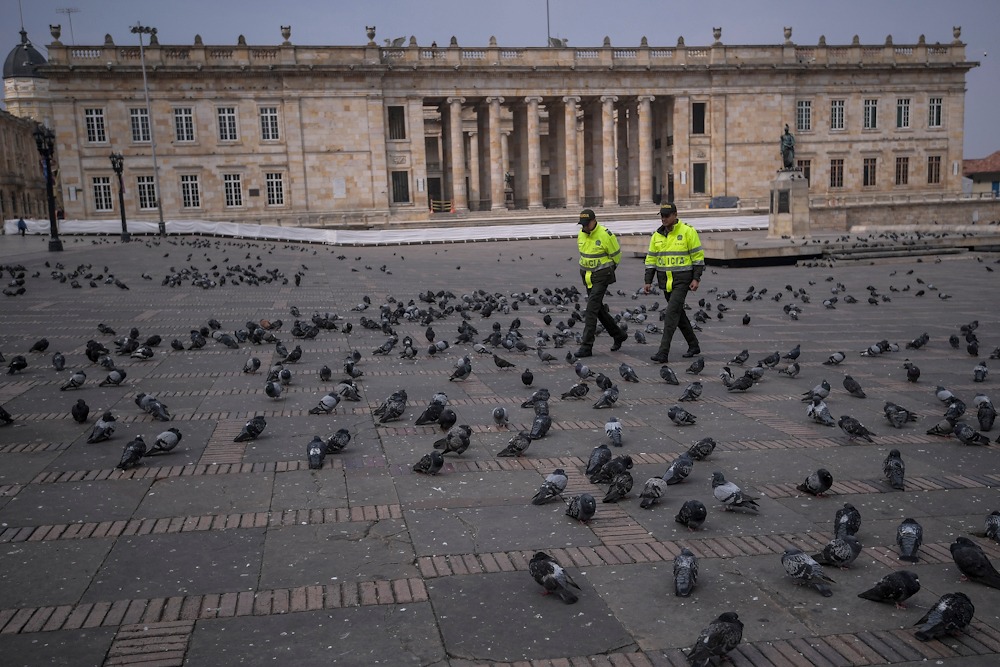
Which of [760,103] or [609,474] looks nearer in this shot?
[609,474]

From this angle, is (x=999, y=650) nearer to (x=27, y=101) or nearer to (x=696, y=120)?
(x=696, y=120)

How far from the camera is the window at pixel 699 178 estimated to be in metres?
67.6

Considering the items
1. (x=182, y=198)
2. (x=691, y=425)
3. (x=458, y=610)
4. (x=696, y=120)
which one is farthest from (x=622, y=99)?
(x=458, y=610)

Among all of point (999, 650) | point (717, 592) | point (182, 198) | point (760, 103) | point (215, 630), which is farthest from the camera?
point (760, 103)

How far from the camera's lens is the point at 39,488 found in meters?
6.52

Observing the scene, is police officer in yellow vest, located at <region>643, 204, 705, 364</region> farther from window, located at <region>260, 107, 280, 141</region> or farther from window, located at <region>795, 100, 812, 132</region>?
window, located at <region>795, 100, 812, 132</region>

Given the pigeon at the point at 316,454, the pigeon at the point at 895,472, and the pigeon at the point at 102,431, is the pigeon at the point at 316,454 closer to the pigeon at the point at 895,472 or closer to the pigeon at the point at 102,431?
the pigeon at the point at 102,431

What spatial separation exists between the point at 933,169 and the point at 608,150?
2799 cm

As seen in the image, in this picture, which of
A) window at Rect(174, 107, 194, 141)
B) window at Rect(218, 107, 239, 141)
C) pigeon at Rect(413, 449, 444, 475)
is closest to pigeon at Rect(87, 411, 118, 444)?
pigeon at Rect(413, 449, 444, 475)

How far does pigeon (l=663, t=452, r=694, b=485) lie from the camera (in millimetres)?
6453

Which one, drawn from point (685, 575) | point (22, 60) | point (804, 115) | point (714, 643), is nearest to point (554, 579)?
point (685, 575)

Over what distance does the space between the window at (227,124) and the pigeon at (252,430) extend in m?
55.7

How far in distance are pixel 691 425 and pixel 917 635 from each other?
4287 mm

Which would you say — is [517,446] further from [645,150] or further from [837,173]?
[837,173]
